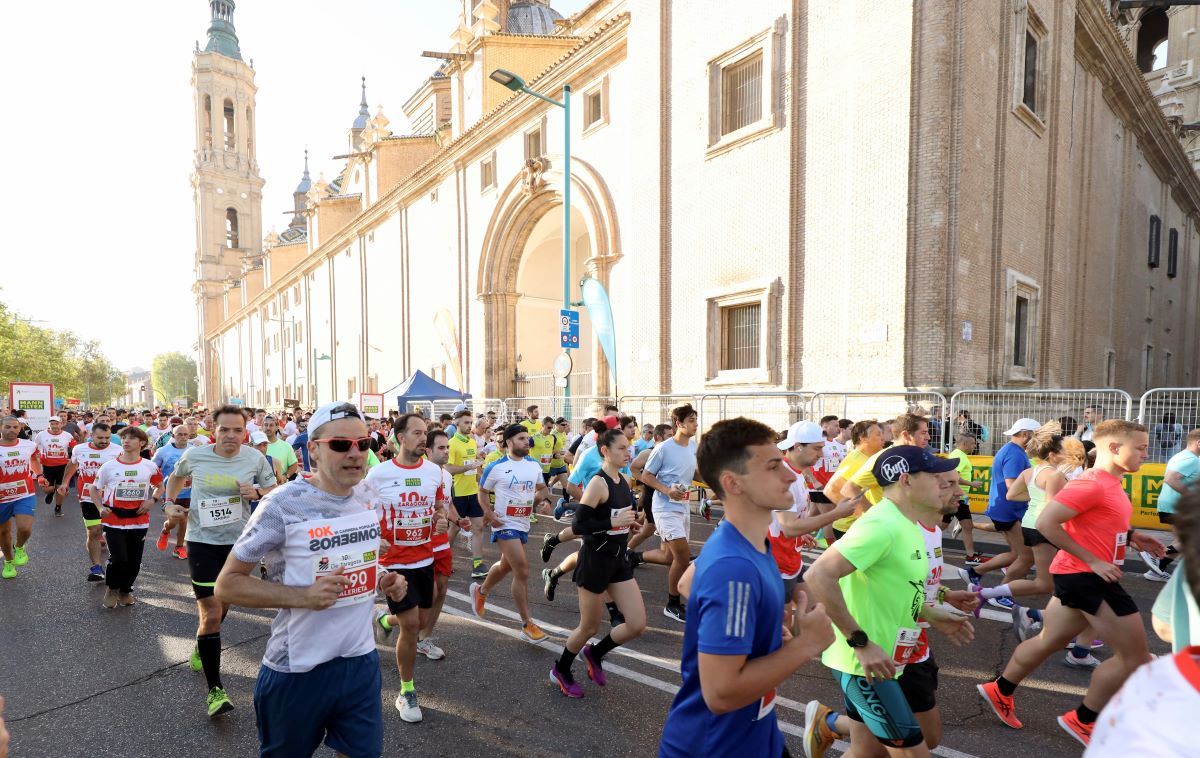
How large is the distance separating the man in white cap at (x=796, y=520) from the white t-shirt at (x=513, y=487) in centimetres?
240

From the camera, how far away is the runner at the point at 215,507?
15.4ft

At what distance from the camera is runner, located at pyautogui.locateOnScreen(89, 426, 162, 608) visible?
6871 mm

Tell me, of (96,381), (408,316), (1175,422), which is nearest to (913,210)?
(1175,422)

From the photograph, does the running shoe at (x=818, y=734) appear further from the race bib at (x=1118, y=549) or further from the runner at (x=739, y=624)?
the race bib at (x=1118, y=549)

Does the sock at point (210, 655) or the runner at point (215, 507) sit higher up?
the runner at point (215, 507)

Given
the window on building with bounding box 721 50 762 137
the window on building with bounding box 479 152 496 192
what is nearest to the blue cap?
the window on building with bounding box 721 50 762 137

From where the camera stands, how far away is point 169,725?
447cm

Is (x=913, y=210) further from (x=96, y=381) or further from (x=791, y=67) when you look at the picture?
(x=96, y=381)

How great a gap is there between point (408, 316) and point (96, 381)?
60.1 m

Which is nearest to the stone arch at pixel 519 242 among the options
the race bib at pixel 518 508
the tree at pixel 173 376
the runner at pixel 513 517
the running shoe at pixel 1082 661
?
the runner at pixel 513 517

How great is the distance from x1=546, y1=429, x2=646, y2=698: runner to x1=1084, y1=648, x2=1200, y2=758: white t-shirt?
406cm

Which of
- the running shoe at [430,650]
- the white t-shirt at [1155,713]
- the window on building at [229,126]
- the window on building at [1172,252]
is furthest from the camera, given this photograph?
the window on building at [229,126]

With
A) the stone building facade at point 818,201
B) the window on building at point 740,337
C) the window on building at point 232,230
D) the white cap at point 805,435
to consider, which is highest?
the window on building at point 232,230

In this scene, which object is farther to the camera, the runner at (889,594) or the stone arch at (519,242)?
the stone arch at (519,242)
